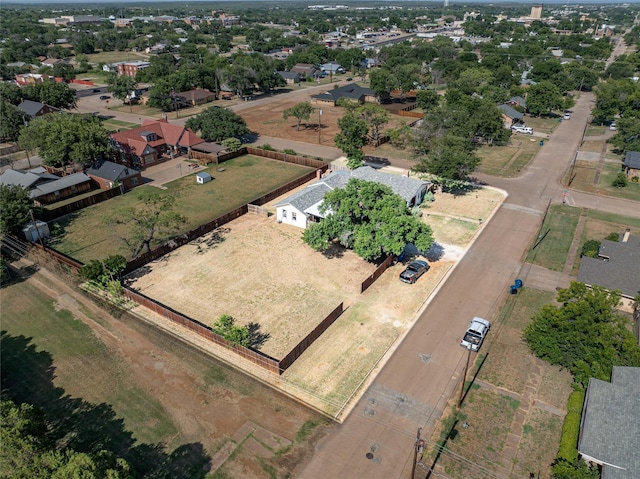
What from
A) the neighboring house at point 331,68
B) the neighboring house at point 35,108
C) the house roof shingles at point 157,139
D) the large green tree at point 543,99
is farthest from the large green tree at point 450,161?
the neighboring house at point 331,68

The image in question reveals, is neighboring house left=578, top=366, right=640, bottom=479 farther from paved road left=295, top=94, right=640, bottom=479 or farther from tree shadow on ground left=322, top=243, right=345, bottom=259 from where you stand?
tree shadow on ground left=322, top=243, right=345, bottom=259

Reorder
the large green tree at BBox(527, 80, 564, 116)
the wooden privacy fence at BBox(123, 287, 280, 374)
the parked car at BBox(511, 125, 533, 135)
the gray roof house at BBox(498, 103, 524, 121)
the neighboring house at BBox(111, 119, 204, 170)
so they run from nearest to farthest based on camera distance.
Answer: the wooden privacy fence at BBox(123, 287, 280, 374), the neighboring house at BBox(111, 119, 204, 170), the parked car at BBox(511, 125, 533, 135), the gray roof house at BBox(498, 103, 524, 121), the large green tree at BBox(527, 80, 564, 116)

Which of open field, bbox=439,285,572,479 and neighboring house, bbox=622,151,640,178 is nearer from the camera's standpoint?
open field, bbox=439,285,572,479

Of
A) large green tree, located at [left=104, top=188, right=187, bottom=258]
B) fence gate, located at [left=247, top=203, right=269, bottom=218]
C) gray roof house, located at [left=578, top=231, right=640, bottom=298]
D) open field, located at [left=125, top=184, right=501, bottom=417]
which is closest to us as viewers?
open field, located at [left=125, top=184, right=501, bottom=417]

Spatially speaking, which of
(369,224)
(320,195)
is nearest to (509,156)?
(320,195)

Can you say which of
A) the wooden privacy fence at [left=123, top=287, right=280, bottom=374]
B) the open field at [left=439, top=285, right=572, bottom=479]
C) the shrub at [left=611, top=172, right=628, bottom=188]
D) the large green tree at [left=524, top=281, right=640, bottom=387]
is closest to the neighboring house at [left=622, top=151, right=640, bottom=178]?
the shrub at [left=611, top=172, right=628, bottom=188]

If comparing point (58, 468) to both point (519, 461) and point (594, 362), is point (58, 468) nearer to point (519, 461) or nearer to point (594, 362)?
point (519, 461)
